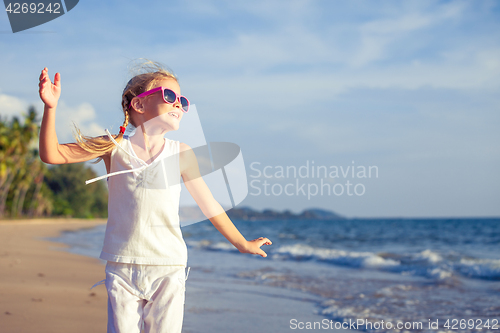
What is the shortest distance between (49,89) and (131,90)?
43 cm

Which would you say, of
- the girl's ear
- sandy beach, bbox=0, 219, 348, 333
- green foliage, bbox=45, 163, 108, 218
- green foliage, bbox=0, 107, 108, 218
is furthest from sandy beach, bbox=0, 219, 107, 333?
green foliage, bbox=45, 163, 108, 218

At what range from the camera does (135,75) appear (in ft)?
6.48

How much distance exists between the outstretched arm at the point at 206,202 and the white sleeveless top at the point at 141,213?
11 centimetres

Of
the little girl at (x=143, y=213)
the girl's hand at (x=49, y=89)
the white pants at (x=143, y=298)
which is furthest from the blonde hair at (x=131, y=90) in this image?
the white pants at (x=143, y=298)

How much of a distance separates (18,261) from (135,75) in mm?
7825

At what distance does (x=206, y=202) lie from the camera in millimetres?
1937

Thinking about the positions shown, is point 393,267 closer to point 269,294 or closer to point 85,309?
point 269,294

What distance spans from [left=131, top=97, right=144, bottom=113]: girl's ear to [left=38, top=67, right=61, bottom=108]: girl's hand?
36cm

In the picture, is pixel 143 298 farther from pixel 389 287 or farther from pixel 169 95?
pixel 389 287

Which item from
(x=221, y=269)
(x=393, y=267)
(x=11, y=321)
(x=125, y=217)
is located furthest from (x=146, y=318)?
(x=393, y=267)

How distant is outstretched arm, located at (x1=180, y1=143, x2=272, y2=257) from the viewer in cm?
191

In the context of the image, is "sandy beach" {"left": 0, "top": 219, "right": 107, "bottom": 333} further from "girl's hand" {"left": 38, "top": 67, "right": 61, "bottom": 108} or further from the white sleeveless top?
"girl's hand" {"left": 38, "top": 67, "right": 61, "bottom": 108}

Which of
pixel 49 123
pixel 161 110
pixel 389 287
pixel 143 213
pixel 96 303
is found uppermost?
pixel 161 110

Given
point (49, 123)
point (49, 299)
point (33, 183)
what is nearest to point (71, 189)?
point (33, 183)
